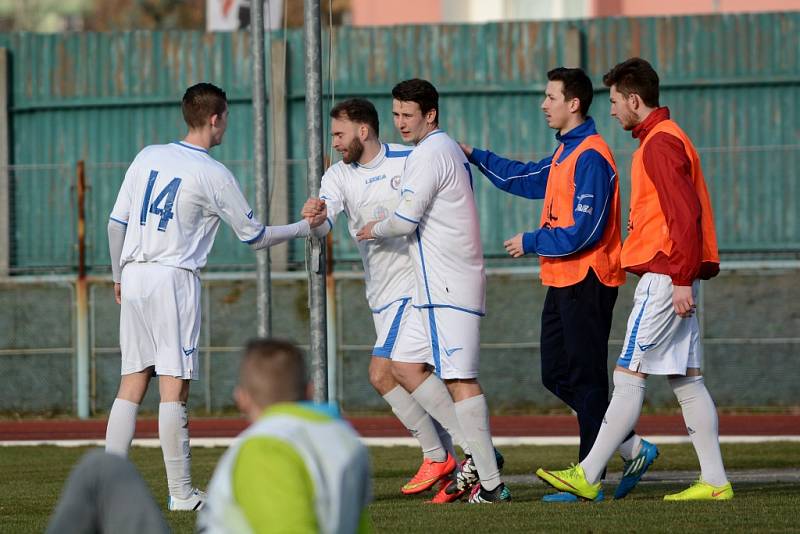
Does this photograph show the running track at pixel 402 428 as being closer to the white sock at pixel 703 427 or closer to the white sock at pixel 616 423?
the white sock at pixel 703 427

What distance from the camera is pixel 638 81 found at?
8047 millimetres

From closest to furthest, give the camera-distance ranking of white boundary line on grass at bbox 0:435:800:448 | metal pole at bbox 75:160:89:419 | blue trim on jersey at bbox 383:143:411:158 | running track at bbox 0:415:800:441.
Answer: blue trim on jersey at bbox 383:143:411:158 < white boundary line on grass at bbox 0:435:800:448 < running track at bbox 0:415:800:441 < metal pole at bbox 75:160:89:419

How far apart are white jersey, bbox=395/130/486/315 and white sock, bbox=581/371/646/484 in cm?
94

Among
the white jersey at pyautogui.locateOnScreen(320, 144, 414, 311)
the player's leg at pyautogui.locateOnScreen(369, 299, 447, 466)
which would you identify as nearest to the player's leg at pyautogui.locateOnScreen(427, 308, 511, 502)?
the player's leg at pyautogui.locateOnScreen(369, 299, 447, 466)

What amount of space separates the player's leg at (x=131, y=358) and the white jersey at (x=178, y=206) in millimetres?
144

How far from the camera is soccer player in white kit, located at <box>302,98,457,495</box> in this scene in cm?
876

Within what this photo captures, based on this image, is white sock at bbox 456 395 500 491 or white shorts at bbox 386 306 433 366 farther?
white shorts at bbox 386 306 433 366

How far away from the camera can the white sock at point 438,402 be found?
8641mm

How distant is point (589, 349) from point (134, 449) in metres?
5.96

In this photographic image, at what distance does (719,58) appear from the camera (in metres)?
19.4

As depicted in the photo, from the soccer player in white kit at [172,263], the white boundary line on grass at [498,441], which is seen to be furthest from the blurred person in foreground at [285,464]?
the white boundary line on grass at [498,441]

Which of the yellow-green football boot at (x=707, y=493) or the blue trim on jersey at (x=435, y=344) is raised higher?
the blue trim on jersey at (x=435, y=344)

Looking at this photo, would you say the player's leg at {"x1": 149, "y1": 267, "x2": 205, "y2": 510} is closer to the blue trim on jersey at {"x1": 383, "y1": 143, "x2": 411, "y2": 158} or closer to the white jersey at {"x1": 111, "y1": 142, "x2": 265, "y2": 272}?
the white jersey at {"x1": 111, "y1": 142, "x2": 265, "y2": 272}

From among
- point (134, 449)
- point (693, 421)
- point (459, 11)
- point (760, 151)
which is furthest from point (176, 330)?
point (459, 11)
